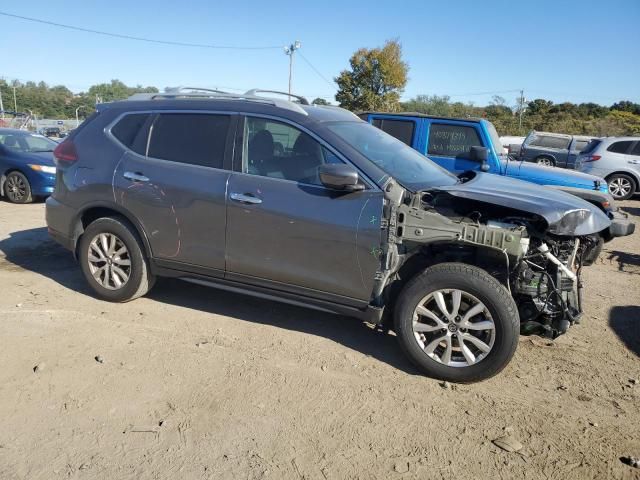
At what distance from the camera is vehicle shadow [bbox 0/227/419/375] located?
4102mm

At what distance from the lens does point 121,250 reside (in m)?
4.60

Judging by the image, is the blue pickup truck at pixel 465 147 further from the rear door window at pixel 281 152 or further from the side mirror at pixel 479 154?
the rear door window at pixel 281 152

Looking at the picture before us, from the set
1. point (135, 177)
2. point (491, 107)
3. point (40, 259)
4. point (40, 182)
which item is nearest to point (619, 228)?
point (135, 177)

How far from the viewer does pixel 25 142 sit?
10.5m

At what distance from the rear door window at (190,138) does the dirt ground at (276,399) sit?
139 centimetres

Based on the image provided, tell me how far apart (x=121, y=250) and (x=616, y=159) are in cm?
1303

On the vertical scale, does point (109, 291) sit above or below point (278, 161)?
below

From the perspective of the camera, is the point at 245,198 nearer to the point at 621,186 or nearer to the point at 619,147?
the point at 621,186

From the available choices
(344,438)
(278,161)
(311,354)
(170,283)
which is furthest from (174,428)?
(170,283)

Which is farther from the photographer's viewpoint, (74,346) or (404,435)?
(74,346)

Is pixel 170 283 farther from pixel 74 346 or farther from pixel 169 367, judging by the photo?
pixel 169 367

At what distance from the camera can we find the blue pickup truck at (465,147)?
6898mm

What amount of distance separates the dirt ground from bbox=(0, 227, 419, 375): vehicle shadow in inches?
1.0

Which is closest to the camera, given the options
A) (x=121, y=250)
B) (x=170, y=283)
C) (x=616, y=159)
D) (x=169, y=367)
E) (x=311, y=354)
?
(x=169, y=367)
